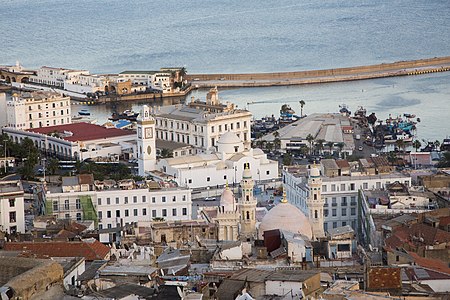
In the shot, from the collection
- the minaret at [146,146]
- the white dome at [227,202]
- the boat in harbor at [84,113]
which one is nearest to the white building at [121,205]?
the white dome at [227,202]

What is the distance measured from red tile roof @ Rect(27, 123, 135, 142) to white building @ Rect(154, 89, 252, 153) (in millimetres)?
980

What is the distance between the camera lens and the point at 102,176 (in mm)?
25781

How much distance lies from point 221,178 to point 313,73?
23.3 m

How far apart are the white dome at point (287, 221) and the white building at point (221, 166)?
821cm

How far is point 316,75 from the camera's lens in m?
49.9

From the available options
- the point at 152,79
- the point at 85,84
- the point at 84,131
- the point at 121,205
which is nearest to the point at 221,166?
the point at 121,205

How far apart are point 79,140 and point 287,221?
49.4ft

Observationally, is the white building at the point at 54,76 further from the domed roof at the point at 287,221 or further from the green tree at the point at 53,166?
the domed roof at the point at 287,221

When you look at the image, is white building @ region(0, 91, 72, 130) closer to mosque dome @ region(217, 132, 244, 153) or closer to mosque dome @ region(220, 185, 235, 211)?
mosque dome @ region(217, 132, 244, 153)

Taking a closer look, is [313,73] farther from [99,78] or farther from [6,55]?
[6,55]

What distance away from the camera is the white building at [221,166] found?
27.0 metres

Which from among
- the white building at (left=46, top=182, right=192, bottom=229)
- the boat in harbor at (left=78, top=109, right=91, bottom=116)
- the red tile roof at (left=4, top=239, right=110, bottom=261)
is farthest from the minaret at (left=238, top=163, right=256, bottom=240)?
the boat in harbor at (left=78, top=109, right=91, bottom=116)

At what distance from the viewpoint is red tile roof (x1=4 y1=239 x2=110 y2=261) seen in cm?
1509

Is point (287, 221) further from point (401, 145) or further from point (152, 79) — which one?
point (152, 79)
